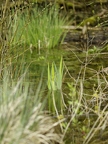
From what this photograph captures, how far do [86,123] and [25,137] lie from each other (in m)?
0.94

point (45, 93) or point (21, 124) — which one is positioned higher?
point (21, 124)

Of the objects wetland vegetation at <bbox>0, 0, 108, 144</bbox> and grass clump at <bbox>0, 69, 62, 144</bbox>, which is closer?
grass clump at <bbox>0, 69, 62, 144</bbox>

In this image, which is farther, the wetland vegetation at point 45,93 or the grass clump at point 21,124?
the wetland vegetation at point 45,93

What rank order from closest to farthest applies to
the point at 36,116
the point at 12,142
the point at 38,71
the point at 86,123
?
1. the point at 12,142
2. the point at 36,116
3. the point at 86,123
4. the point at 38,71

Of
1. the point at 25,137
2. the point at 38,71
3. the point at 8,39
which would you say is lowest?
the point at 38,71

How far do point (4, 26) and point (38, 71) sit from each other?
5.80 feet

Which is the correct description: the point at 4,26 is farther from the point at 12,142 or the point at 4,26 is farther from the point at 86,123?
the point at 12,142

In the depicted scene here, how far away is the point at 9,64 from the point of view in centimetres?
361

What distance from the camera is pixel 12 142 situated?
7.55 ft

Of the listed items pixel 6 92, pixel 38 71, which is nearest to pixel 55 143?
pixel 6 92

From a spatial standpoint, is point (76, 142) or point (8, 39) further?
point (8, 39)

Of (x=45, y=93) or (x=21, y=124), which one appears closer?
(x=21, y=124)

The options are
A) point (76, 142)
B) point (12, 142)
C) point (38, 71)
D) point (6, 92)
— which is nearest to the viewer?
point (12, 142)

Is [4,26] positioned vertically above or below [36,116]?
above
